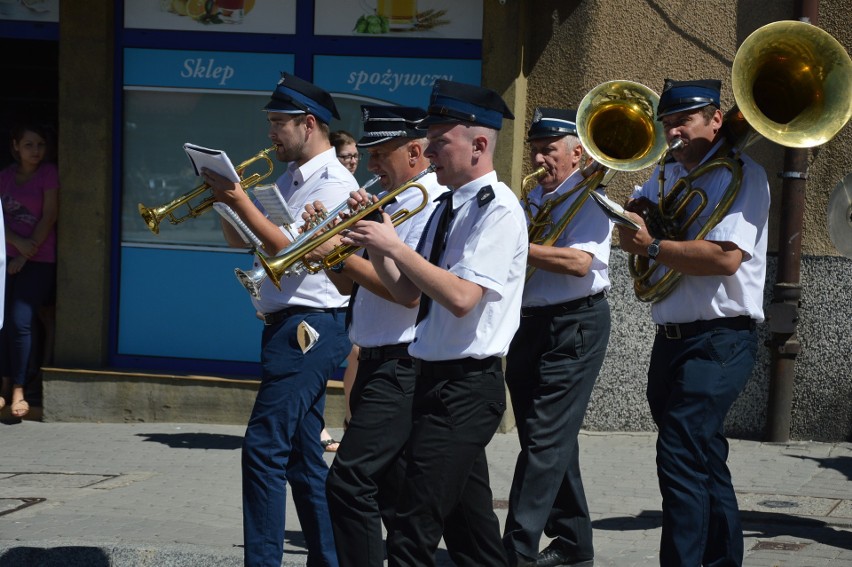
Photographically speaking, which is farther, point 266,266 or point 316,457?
point 316,457

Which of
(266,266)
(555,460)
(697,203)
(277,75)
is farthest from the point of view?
(277,75)

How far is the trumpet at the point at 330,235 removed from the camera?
452 cm

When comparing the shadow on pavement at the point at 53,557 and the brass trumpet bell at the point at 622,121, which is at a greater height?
the brass trumpet bell at the point at 622,121

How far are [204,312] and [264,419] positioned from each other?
421 centimetres

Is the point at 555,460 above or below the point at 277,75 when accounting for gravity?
below

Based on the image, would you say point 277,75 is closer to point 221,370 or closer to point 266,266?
point 221,370

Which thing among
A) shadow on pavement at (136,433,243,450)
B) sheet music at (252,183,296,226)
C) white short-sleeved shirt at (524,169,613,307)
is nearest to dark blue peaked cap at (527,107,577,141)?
white short-sleeved shirt at (524,169,613,307)

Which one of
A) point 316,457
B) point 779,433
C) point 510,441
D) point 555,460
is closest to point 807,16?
point 779,433

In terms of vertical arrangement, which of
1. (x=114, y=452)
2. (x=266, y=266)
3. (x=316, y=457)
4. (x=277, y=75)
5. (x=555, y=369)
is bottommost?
(x=114, y=452)

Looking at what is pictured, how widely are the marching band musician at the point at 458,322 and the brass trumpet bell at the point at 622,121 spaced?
124 centimetres

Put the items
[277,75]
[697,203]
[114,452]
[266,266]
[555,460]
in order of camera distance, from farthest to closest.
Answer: [277,75], [114,452], [555,460], [697,203], [266,266]

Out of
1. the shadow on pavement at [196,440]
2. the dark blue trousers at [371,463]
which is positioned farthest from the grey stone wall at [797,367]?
the dark blue trousers at [371,463]

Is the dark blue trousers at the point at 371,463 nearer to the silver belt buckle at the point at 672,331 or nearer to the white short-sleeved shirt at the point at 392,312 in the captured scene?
the white short-sleeved shirt at the point at 392,312

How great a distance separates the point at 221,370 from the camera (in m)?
9.23
